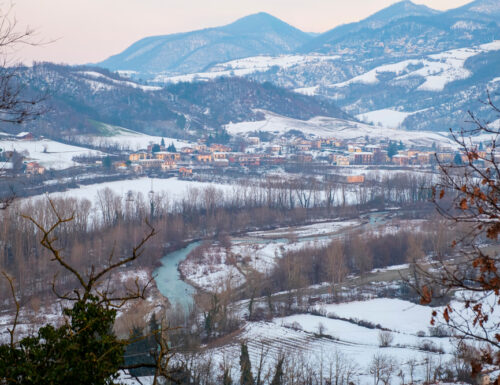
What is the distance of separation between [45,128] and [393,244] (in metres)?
34.0

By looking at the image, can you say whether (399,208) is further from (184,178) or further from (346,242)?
(184,178)

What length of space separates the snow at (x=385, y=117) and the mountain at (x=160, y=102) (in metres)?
9.27

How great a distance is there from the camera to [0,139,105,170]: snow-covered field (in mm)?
31328

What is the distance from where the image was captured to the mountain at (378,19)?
6275 inches

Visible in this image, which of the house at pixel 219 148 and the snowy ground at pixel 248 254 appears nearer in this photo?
the snowy ground at pixel 248 254

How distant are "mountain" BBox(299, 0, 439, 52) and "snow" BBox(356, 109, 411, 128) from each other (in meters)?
75.5

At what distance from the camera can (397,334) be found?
10.9 metres

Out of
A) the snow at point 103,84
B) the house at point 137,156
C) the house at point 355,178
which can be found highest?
the snow at point 103,84

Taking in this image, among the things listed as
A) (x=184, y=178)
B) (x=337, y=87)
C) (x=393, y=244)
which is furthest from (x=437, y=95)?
(x=393, y=244)

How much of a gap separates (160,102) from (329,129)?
18.5 meters

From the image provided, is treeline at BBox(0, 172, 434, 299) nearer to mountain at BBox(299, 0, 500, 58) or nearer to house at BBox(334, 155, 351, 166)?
house at BBox(334, 155, 351, 166)

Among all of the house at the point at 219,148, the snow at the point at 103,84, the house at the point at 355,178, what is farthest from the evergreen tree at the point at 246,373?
the snow at the point at 103,84

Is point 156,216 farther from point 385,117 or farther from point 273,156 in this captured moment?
point 385,117

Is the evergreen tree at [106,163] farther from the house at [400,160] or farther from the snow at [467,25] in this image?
the snow at [467,25]
